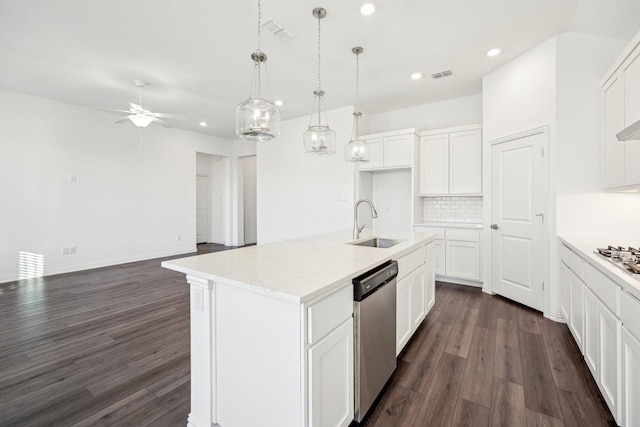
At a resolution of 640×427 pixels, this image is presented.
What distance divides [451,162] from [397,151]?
86cm

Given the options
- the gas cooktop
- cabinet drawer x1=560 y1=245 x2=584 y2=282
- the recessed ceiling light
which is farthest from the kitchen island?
the recessed ceiling light

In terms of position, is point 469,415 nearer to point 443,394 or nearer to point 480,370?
point 443,394

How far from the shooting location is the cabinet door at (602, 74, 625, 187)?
7.57 feet

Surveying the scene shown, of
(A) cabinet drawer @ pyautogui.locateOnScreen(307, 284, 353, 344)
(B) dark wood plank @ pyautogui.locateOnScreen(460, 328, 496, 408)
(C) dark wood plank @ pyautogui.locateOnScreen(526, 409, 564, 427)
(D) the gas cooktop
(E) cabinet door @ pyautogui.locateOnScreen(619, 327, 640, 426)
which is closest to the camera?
(A) cabinet drawer @ pyautogui.locateOnScreen(307, 284, 353, 344)

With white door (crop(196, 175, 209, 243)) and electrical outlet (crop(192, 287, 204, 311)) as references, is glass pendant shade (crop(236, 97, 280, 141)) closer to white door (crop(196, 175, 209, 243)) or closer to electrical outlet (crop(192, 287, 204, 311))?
electrical outlet (crop(192, 287, 204, 311))

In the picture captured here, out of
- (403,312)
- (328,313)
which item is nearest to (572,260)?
(403,312)

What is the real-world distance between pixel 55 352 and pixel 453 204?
17.0 feet

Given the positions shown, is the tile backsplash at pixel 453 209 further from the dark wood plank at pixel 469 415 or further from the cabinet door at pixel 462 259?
the dark wood plank at pixel 469 415

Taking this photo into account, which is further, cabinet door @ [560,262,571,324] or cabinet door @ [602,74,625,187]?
cabinet door @ [560,262,571,324]

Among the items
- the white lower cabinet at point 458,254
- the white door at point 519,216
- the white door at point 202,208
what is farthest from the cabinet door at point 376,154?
the white door at point 202,208

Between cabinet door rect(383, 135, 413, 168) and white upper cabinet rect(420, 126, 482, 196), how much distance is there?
27 centimetres

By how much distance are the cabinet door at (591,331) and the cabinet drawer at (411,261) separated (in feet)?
3.75

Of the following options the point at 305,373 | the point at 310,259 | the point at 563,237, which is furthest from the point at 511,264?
the point at 305,373

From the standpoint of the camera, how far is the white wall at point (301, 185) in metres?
5.11
